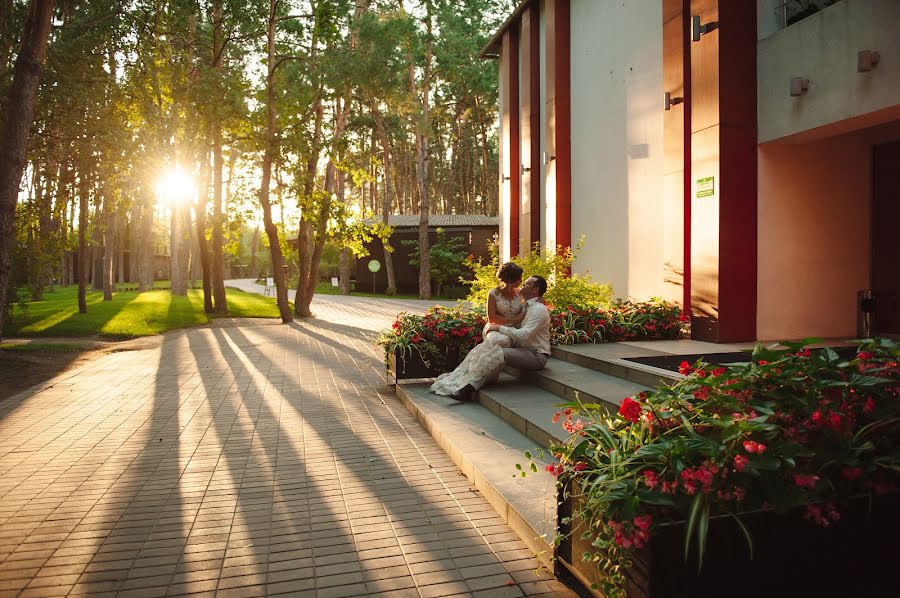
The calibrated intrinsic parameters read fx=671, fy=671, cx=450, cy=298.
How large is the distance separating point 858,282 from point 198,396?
376 inches

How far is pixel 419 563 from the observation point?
3.85 m

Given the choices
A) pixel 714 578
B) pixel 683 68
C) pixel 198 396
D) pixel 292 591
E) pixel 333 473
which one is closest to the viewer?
pixel 714 578

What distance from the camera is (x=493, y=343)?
8.06 meters

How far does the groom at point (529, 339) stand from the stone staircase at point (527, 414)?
0.17 meters

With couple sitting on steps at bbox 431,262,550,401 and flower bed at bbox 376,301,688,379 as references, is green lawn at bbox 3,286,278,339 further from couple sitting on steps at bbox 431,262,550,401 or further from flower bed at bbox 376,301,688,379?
couple sitting on steps at bbox 431,262,550,401

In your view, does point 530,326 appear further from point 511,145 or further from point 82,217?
point 82,217

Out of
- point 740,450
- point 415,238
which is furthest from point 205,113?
point 740,450

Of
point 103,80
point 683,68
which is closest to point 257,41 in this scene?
point 103,80

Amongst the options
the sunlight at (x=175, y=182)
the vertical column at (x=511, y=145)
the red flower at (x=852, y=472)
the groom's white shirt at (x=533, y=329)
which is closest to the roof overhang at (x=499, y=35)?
the vertical column at (x=511, y=145)

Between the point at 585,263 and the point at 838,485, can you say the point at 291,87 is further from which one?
the point at 838,485

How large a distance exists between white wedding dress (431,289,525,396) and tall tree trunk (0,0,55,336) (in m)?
8.25

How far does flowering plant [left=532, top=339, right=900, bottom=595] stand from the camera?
2.84 metres

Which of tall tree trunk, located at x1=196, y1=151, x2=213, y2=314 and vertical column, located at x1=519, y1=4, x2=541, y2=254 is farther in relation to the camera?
tall tree trunk, located at x1=196, y1=151, x2=213, y2=314

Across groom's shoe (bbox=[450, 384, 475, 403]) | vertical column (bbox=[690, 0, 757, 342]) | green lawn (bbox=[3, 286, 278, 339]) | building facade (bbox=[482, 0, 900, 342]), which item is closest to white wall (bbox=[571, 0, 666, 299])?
building facade (bbox=[482, 0, 900, 342])
